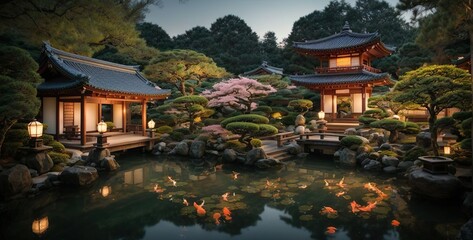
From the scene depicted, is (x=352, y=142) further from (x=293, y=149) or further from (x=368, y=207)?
(x=368, y=207)

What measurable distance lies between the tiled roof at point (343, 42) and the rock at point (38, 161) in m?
19.6

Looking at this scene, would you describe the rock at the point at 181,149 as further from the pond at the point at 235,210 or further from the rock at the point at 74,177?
the rock at the point at 74,177

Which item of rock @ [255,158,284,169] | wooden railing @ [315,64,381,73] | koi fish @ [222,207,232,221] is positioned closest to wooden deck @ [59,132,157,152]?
rock @ [255,158,284,169]

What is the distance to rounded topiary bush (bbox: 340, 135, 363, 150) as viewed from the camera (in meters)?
14.5

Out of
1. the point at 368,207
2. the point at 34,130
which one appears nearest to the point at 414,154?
the point at 368,207

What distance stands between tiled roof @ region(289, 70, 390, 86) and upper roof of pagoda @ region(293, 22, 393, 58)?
6.01 feet

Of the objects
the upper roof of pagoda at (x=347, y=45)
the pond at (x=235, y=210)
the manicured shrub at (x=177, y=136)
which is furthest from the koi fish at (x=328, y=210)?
the upper roof of pagoda at (x=347, y=45)

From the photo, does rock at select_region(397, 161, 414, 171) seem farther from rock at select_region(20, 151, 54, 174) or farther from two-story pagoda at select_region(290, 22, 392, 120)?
rock at select_region(20, 151, 54, 174)

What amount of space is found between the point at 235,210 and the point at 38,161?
8.00 metres

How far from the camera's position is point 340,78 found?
72.9 ft

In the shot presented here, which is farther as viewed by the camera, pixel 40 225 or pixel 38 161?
pixel 38 161

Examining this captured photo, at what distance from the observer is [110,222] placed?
23.6 ft

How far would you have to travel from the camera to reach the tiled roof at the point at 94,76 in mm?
14391

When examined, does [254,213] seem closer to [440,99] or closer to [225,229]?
[225,229]
